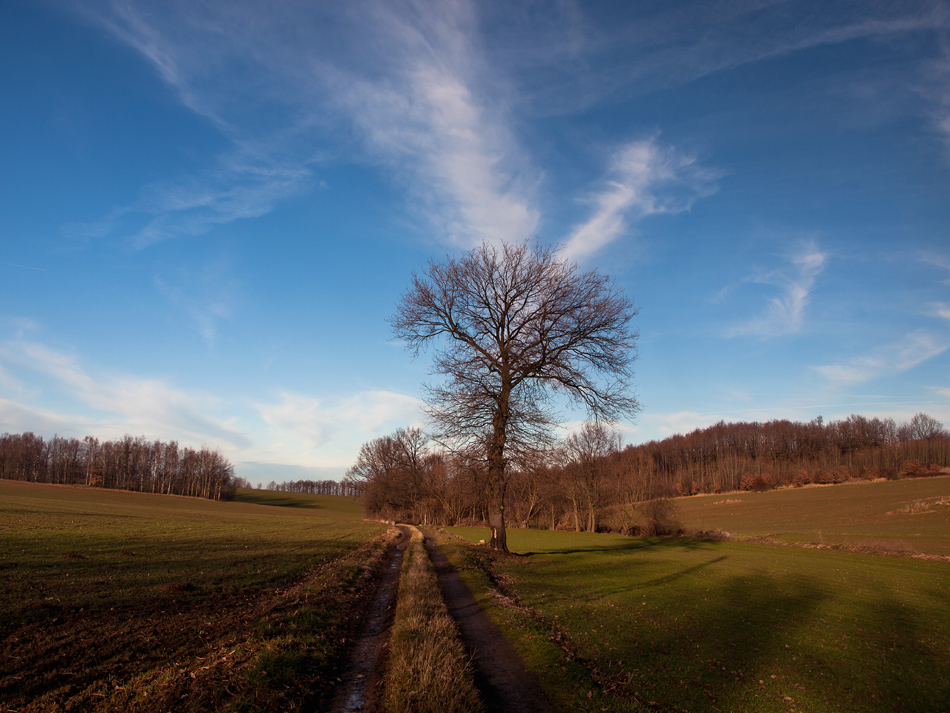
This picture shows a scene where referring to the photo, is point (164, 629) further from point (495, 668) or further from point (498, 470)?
point (498, 470)

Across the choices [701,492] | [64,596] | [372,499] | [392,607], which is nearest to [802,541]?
[392,607]

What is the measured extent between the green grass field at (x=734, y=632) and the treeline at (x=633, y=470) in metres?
7.00

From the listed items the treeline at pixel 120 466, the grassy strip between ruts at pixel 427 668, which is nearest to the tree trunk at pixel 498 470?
the grassy strip between ruts at pixel 427 668

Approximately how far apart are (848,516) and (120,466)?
139995mm

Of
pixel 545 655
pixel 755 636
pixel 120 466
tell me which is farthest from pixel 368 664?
pixel 120 466

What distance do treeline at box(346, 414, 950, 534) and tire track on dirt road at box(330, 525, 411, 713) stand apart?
878cm

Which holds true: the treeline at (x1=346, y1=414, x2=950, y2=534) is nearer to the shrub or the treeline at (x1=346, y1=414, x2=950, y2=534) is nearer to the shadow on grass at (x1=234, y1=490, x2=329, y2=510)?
the shrub

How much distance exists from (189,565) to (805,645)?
18.3m

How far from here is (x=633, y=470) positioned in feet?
174

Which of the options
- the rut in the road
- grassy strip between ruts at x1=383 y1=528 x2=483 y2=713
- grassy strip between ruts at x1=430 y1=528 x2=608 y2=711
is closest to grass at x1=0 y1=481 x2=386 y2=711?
grassy strip between ruts at x1=383 y1=528 x2=483 y2=713

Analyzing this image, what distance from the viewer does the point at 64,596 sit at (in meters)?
10.6

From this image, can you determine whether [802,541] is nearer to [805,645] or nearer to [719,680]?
[805,645]

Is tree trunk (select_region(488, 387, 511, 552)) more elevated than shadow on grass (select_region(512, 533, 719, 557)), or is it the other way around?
tree trunk (select_region(488, 387, 511, 552))

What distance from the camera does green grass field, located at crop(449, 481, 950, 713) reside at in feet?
22.2
